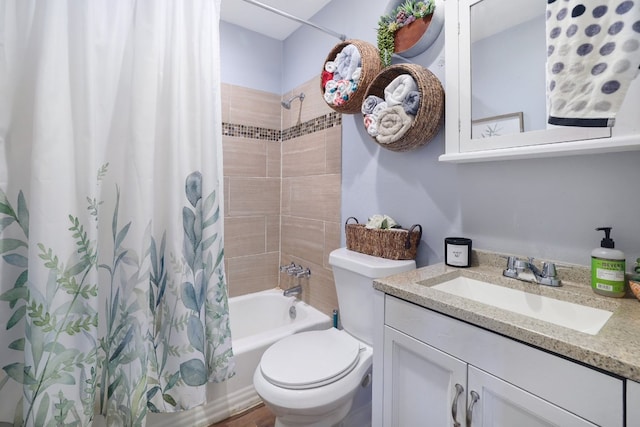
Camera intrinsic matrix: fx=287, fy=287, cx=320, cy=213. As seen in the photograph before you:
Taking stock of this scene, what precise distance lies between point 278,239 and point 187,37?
5.05 feet

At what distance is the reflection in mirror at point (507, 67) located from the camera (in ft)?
3.16

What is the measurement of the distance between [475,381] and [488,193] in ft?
2.30

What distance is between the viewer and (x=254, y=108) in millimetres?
2217

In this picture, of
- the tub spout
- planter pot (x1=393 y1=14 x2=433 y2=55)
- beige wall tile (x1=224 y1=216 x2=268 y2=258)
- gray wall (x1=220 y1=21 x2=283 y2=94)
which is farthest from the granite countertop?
gray wall (x1=220 y1=21 x2=283 y2=94)

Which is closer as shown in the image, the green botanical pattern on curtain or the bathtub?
the green botanical pattern on curtain

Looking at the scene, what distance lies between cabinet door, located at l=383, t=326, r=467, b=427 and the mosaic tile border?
135 centimetres

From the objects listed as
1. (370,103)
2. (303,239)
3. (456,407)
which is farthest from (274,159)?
(456,407)

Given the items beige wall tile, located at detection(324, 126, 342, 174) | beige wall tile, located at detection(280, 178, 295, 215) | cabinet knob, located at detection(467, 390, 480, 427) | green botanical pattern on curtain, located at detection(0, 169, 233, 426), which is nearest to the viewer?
cabinet knob, located at detection(467, 390, 480, 427)

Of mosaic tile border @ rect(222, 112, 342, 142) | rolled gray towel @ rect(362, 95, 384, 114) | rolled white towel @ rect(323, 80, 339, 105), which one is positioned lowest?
rolled gray towel @ rect(362, 95, 384, 114)

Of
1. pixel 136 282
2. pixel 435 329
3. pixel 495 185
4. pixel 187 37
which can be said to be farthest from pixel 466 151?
pixel 136 282

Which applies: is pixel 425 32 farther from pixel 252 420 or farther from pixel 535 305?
pixel 252 420

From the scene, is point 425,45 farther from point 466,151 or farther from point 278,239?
point 278,239

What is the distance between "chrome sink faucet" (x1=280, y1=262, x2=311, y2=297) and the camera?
6.70ft

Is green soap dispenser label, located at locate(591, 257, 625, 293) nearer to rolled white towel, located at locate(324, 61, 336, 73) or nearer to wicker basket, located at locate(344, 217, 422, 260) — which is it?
wicker basket, located at locate(344, 217, 422, 260)
